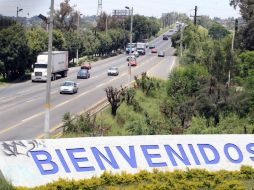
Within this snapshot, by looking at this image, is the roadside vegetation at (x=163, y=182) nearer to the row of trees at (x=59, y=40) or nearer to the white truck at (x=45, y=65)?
the white truck at (x=45, y=65)

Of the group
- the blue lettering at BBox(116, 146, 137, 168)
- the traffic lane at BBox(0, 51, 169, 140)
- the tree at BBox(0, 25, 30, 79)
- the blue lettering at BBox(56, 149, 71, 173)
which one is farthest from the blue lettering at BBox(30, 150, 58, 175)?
the tree at BBox(0, 25, 30, 79)

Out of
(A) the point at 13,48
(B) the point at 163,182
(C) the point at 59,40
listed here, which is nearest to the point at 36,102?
(A) the point at 13,48

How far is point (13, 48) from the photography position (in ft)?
186

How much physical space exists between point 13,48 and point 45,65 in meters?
4.16

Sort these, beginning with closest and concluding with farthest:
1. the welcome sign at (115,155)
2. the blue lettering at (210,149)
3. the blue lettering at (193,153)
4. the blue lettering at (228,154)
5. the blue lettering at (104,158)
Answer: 1. the welcome sign at (115,155)
2. the blue lettering at (104,158)
3. the blue lettering at (193,153)
4. the blue lettering at (210,149)
5. the blue lettering at (228,154)

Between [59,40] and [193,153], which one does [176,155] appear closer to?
[193,153]

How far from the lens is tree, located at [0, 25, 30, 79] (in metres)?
56.5

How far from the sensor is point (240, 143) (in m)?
19.5

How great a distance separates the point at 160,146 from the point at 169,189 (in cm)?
209

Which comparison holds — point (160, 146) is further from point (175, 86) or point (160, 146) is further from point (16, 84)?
point (16, 84)

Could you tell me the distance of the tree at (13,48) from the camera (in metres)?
56.5

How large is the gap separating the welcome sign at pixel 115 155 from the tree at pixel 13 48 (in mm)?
41441

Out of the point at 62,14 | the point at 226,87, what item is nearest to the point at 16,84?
the point at 226,87

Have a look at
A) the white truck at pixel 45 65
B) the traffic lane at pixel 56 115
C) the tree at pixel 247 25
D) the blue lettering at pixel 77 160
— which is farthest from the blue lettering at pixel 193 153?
the tree at pixel 247 25
